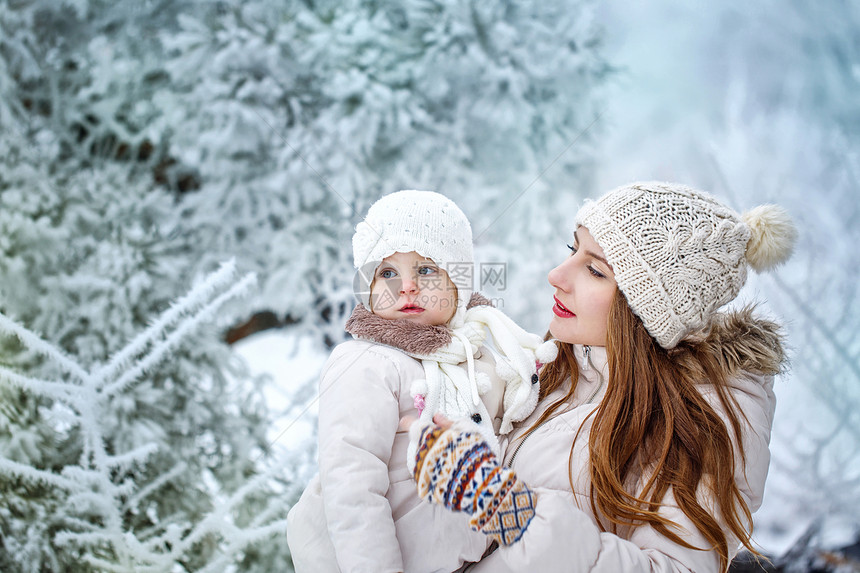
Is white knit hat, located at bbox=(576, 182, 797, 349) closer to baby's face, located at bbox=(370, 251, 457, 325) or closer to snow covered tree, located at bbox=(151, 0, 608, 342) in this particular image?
baby's face, located at bbox=(370, 251, 457, 325)

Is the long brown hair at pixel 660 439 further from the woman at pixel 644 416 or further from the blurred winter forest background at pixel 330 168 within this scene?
the blurred winter forest background at pixel 330 168

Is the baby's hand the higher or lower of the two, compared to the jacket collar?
higher

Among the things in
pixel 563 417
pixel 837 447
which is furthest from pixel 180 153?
pixel 837 447

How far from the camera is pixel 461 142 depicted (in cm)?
220

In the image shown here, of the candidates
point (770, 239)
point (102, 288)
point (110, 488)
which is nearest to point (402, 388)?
point (770, 239)

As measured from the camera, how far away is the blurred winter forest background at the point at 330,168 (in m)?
2.05

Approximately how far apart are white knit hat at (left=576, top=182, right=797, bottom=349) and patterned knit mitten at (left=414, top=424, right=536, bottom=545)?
0.47 m

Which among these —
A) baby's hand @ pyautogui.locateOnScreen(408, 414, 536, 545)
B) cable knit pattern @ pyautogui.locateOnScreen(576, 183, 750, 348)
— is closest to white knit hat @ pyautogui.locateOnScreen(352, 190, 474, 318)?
cable knit pattern @ pyautogui.locateOnScreen(576, 183, 750, 348)

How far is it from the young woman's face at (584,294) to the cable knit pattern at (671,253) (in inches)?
1.9

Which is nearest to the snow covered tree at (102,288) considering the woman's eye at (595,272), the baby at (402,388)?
the baby at (402,388)

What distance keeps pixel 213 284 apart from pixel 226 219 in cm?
67

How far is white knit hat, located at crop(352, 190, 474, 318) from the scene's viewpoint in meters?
1.28

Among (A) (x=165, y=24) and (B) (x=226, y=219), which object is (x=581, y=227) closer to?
(B) (x=226, y=219)

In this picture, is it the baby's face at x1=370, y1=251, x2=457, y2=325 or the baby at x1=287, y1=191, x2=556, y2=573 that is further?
the baby's face at x1=370, y1=251, x2=457, y2=325
